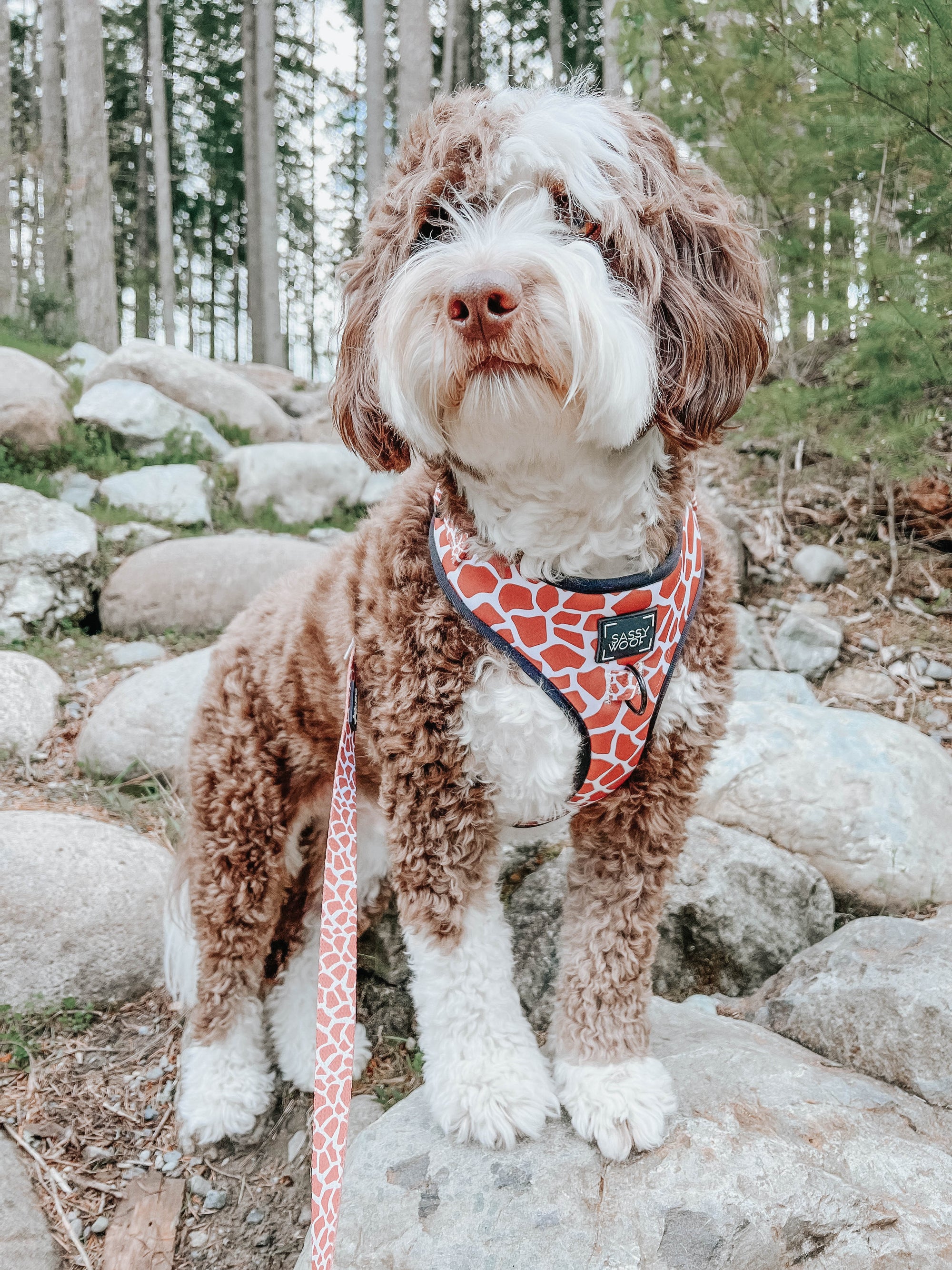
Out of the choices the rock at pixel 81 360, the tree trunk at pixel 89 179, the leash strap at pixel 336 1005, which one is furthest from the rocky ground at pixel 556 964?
the tree trunk at pixel 89 179

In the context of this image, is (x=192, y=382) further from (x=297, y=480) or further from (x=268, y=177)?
(x=268, y=177)

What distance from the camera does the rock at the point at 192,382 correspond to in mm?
8305

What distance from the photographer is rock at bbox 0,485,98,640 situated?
4.83 metres

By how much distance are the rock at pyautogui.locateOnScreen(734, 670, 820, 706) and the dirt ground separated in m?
0.26

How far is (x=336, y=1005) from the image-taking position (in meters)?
1.77

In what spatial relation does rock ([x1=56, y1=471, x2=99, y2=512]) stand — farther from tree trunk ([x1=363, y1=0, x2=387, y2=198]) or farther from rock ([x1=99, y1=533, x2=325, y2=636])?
tree trunk ([x1=363, y1=0, x2=387, y2=198])

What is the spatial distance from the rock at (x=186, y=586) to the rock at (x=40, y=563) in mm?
180

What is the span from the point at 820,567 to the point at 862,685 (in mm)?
906

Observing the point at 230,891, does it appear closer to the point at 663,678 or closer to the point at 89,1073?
the point at 89,1073

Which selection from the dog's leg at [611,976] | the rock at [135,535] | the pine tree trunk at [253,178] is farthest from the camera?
the pine tree trunk at [253,178]

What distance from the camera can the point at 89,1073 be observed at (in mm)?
2574

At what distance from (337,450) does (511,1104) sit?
6.10m

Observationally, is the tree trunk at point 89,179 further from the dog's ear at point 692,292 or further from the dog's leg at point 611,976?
the dog's leg at point 611,976

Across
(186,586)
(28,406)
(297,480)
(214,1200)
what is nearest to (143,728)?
(186,586)
